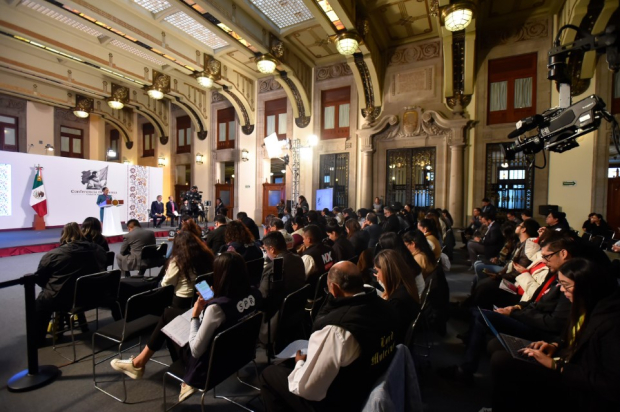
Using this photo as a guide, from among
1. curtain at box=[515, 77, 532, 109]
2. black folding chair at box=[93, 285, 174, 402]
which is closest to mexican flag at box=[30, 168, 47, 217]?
black folding chair at box=[93, 285, 174, 402]

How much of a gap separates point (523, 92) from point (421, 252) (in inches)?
314

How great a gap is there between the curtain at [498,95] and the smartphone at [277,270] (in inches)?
346

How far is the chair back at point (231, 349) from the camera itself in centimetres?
160

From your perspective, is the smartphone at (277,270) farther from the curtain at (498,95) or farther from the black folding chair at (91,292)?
the curtain at (498,95)

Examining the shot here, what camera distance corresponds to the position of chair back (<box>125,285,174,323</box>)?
89.8 inches

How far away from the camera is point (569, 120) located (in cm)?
309

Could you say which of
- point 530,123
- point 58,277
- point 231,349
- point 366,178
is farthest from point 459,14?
point 58,277

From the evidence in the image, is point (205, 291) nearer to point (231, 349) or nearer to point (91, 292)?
point (231, 349)

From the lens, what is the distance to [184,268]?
8.44 ft

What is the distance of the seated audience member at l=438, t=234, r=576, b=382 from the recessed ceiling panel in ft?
26.6

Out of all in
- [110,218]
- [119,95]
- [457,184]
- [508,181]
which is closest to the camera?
[110,218]

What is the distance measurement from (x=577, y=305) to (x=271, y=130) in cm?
1168

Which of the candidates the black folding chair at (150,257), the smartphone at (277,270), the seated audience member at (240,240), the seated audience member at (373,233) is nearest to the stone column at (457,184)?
the seated audience member at (373,233)

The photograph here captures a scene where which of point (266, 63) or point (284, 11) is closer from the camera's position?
point (284, 11)
